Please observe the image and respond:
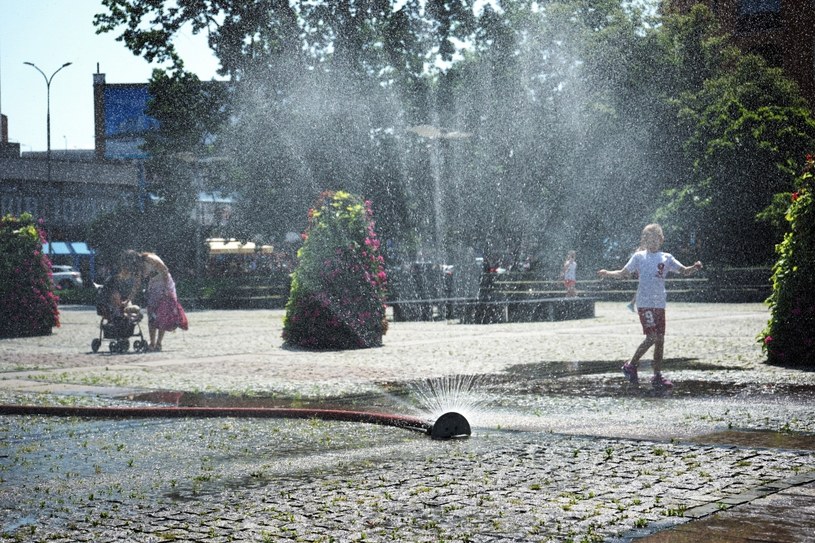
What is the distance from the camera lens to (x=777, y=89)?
4844 cm

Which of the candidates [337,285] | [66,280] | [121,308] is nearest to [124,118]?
[66,280]

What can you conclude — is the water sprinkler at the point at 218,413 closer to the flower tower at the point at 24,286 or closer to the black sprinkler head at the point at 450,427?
the black sprinkler head at the point at 450,427

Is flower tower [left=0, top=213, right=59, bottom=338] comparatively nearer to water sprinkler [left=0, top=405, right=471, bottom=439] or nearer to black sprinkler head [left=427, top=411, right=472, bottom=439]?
water sprinkler [left=0, top=405, right=471, bottom=439]

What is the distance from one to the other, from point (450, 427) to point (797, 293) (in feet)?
24.0

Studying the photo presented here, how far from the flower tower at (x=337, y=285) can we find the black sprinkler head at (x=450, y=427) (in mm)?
10528

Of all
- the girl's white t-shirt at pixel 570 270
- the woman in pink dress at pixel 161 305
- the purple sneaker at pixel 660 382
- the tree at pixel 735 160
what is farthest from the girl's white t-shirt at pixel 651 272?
the tree at pixel 735 160

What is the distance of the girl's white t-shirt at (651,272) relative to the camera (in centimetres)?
1221

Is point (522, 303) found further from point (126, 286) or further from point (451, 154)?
point (451, 154)

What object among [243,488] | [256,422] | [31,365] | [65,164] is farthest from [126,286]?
[65,164]

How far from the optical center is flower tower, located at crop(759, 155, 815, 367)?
13859 millimetres

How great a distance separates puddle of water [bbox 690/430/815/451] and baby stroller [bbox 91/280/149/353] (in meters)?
12.4

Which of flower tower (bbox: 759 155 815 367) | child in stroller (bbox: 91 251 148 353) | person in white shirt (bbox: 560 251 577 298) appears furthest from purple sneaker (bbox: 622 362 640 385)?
person in white shirt (bbox: 560 251 577 298)

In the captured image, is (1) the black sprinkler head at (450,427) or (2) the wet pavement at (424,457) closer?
(2) the wet pavement at (424,457)

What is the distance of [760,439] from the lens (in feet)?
25.7
